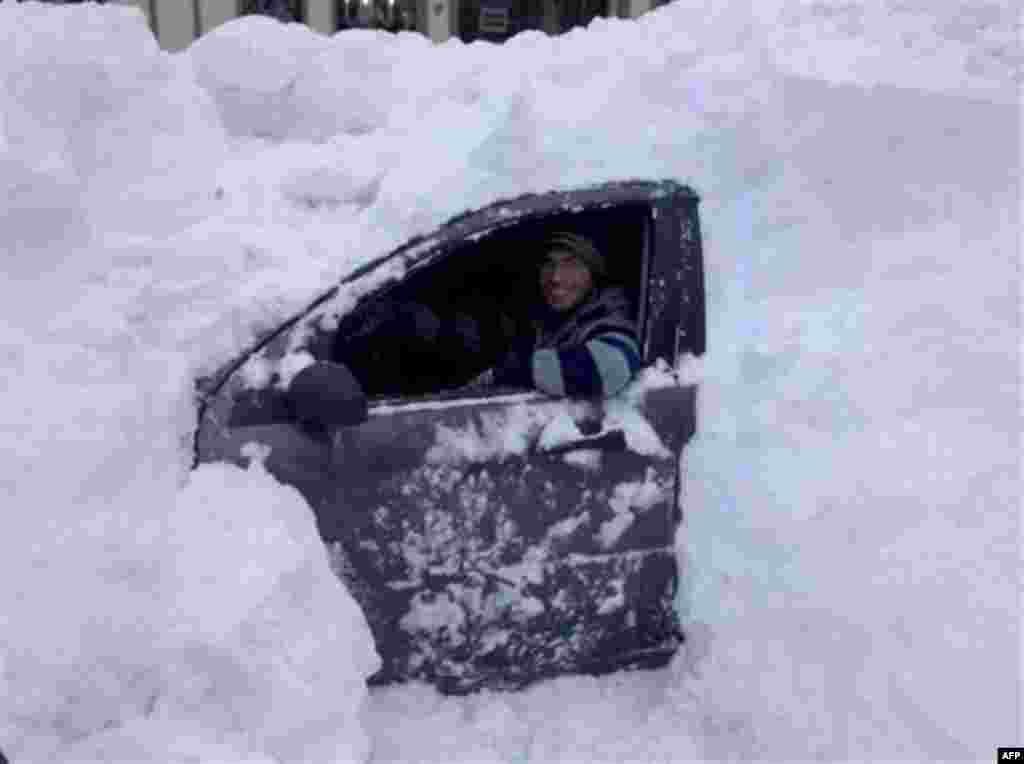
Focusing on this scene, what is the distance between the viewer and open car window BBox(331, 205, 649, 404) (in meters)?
3.62

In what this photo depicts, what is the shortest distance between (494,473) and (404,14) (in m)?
12.4

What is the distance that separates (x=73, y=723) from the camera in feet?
8.71

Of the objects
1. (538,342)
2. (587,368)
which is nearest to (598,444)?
(587,368)

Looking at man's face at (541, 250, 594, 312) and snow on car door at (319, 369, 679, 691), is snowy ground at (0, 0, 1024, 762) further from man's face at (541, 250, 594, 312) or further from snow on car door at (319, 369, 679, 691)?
man's face at (541, 250, 594, 312)

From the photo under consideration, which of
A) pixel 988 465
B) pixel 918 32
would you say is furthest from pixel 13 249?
pixel 918 32

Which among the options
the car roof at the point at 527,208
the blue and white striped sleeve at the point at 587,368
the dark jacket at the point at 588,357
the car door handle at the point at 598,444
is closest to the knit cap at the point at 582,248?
the dark jacket at the point at 588,357

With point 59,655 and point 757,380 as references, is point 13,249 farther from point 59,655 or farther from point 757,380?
point 757,380

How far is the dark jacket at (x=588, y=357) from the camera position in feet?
11.1

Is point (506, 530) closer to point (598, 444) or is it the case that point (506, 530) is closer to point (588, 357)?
point (598, 444)

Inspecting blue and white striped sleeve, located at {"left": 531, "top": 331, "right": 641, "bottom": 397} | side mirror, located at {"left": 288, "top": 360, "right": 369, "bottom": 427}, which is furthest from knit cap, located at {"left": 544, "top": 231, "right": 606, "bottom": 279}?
side mirror, located at {"left": 288, "top": 360, "right": 369, "bottom": 427}

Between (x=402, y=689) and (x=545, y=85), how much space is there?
2.82 meters

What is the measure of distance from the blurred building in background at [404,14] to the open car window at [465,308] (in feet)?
31.7

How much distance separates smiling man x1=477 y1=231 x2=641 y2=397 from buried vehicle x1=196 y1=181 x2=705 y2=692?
0.07 metres

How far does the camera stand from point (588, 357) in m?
3.40
